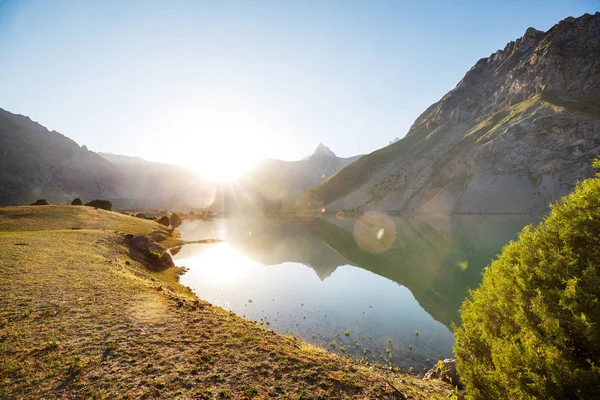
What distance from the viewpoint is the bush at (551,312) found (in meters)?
6.61

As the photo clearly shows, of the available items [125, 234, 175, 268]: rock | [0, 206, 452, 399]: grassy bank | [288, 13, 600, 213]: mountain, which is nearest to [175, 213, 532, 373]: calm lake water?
[125, 234, 175, 268]: rock

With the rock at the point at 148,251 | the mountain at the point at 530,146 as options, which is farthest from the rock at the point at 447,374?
the mountain at the point at 530,146

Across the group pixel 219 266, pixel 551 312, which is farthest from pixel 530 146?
pixel 551 312

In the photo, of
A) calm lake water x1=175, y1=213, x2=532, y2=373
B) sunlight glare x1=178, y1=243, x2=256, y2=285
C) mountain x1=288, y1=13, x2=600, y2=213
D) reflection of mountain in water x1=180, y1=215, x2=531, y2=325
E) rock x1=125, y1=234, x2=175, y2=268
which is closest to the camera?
calm lake water x1=175, y1=213, x2=532, y2=373

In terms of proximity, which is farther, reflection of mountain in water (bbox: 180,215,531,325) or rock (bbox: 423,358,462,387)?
reflection of mountain in water (bbox: 180,215,531,325)

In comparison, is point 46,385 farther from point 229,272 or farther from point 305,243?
point 305,243

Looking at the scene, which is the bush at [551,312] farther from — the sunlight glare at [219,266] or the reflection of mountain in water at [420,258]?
the sunlight glare at [219,266]

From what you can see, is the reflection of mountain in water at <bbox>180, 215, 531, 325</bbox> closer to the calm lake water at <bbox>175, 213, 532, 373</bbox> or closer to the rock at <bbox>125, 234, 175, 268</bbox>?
the calm lake water at <bbox>175, 213, 532, 373</bbox>

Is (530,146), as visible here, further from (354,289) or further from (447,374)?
(447,374)

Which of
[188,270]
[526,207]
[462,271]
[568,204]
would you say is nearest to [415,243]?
[462,271]

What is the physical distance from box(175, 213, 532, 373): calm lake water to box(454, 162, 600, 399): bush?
13237 mm

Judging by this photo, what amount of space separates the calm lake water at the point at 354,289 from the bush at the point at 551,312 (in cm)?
1324

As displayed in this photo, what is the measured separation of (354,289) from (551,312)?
31082mm

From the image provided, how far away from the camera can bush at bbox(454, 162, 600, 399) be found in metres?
6.61
